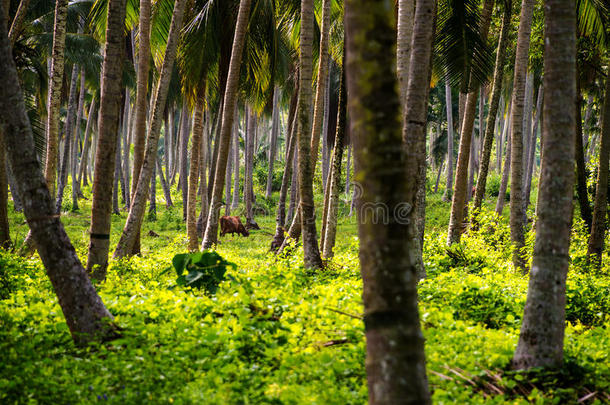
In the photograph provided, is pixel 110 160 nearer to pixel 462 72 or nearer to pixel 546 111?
pixel 546 111

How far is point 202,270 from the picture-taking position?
7043mm

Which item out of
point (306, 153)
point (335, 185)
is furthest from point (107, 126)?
point (335, 185)

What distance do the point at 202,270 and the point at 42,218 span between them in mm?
2768

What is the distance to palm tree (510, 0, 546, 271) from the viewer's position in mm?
9812

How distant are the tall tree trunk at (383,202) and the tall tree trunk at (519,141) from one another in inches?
304

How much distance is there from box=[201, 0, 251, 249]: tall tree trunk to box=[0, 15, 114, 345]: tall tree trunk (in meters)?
6.31

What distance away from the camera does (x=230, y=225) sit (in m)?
20.2

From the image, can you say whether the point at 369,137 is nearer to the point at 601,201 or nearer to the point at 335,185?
the point at 335,185

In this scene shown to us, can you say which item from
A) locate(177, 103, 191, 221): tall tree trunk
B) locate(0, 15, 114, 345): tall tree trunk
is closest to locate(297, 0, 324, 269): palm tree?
locate(0, 15, 114, 345): tall tree trunk

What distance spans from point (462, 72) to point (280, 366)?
1013 cm

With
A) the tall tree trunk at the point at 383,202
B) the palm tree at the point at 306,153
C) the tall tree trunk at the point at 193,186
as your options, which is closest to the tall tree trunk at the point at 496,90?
the palm tree at the point at 306,153

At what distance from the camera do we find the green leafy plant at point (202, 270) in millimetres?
6887

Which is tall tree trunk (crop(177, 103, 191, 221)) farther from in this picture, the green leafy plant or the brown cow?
the green leafy plant

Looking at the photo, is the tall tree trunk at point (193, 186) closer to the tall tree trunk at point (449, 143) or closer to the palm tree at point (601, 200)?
Answer: the palm tree at point (601, 200)
